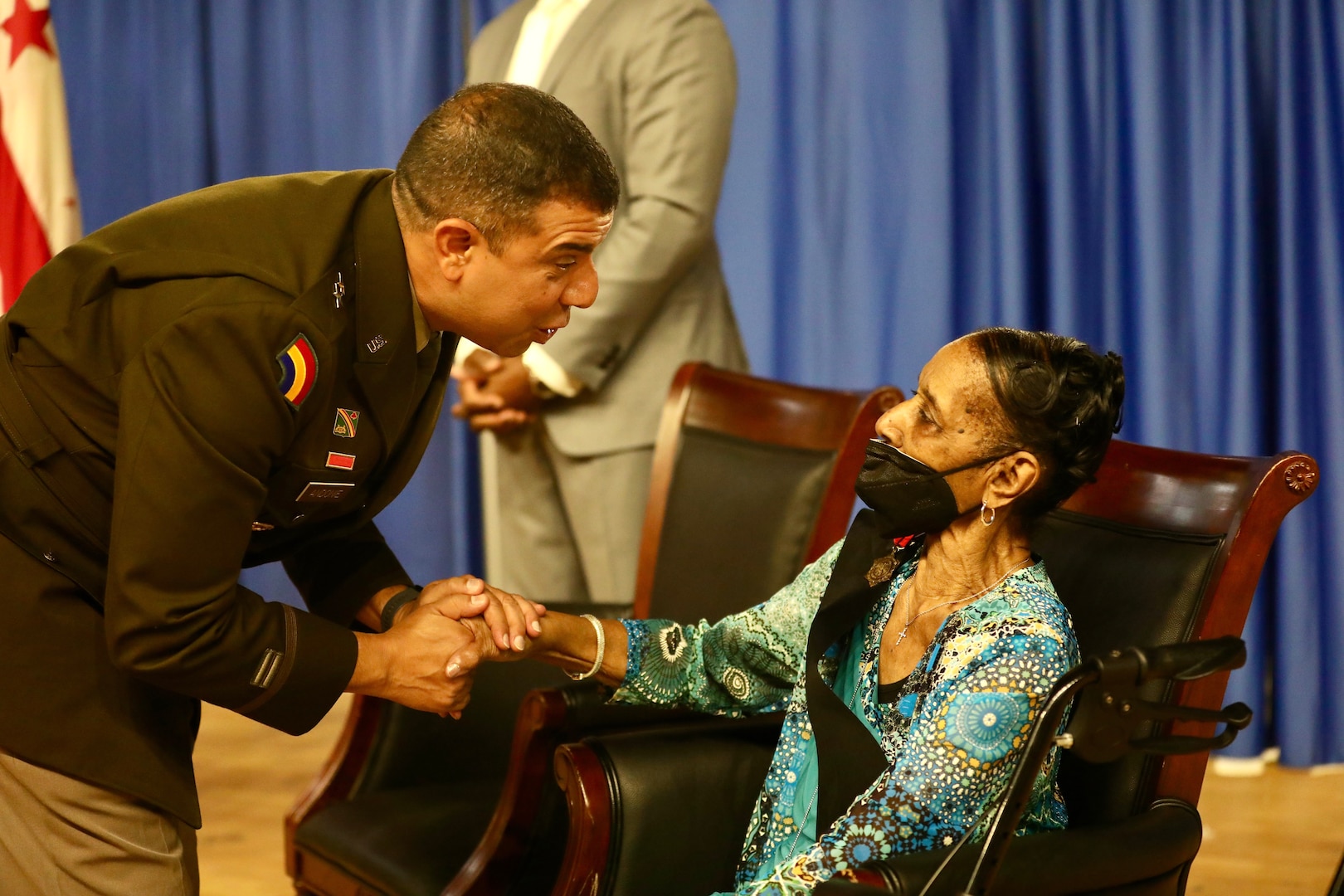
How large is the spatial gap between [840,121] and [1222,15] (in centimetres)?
102

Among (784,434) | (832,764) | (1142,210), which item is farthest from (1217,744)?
(1142,210)

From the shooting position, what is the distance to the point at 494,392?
274 centimetres

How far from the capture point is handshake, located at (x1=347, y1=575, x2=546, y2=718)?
58.5 inches

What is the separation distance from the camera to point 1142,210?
10.8 feet

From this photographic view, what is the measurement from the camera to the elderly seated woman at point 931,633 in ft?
4.37

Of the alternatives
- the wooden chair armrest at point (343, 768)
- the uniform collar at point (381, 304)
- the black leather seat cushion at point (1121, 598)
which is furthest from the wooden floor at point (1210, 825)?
the uniform collar at point (381, 304)

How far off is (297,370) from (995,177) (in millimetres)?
2658

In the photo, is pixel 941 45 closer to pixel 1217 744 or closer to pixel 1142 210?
pixel 1142 210

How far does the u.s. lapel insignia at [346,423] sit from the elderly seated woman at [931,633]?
341 mm

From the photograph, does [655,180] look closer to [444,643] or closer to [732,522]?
[732,522]

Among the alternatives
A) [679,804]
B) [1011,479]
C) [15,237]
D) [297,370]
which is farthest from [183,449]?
[15,237]

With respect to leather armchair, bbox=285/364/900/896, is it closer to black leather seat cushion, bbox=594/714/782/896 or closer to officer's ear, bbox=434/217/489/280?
black leather seat cushion, bbox=594/714/782/896

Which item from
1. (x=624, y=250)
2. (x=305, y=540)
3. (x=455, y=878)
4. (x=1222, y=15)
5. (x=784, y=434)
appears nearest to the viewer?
(x=305, y=540)

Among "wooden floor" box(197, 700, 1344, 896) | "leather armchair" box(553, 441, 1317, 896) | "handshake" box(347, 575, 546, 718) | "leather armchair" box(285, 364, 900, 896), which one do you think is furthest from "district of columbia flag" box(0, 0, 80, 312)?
"leather armchair" box(553, 441, 1317, 896)
